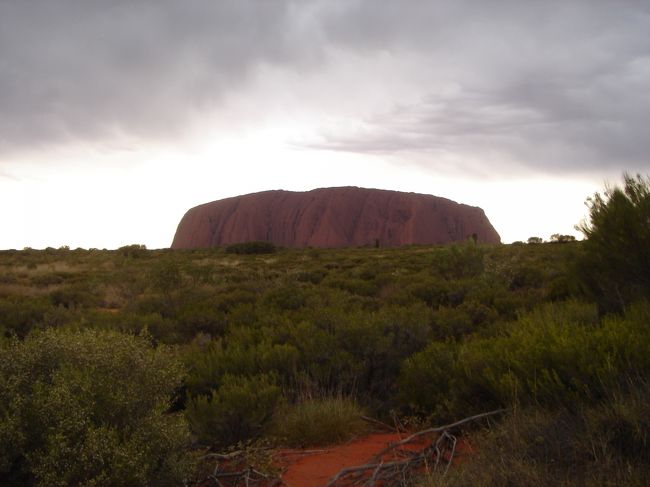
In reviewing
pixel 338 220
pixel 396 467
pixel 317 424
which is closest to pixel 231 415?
pixel 317 424

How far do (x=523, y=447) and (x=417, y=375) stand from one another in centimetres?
240

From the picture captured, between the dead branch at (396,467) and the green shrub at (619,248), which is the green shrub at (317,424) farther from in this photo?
the green shrub at (619,248)

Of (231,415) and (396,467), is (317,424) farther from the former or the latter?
(396,467)

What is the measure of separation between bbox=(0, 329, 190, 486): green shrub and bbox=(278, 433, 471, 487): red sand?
3.03 feet

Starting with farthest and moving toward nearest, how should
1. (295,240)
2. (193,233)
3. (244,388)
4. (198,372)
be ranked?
(193,233) < (295,240) < (198,372) < (244,388)

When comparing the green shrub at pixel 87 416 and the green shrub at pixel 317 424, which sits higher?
the green shrub at pixel 87 416

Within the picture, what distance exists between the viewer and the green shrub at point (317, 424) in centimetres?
505

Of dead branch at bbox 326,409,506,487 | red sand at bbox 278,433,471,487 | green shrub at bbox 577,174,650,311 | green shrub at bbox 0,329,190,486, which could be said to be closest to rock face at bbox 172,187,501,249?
green shrub at bbox 577,174,650,311

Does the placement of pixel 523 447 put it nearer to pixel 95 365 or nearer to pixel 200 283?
A: pixel 95 365

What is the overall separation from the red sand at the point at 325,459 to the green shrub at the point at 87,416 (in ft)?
3.03

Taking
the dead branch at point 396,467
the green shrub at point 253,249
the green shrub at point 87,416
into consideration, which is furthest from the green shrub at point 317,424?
the green shrub at point 253,249

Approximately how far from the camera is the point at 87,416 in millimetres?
3377

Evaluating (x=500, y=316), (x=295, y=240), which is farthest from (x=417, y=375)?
(x=295, y=240)

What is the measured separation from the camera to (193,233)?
115062 millimetres
